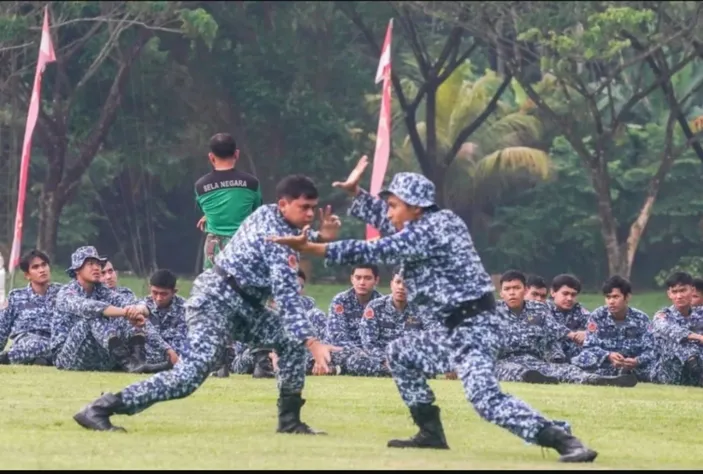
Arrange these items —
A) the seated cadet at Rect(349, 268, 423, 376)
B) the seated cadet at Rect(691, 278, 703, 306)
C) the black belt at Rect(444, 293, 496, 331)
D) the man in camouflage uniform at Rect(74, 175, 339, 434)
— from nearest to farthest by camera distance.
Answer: the black belt at Rect(444, 293, 496, 331)
the man in camouflage uniform at Rect(74, 175, 339, 434)
the seated cadet at Rect(349, 268, 423, 376)
the seated cadet at Rect(691, 278, 703, 306)

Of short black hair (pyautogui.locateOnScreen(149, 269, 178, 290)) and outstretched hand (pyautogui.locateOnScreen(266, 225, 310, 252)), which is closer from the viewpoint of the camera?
outstretched hand (pyautogui.locateOnScreen(266, 225, 310, 252))

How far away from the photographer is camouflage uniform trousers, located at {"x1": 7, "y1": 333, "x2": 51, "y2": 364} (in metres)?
16.5

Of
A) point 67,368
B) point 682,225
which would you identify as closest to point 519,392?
point 67,368

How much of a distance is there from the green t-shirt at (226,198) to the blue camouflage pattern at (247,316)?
348 centimetres

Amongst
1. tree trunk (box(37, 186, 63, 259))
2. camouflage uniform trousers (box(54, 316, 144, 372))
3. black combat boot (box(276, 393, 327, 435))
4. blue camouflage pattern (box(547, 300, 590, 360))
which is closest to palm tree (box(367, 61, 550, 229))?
tree trunk (box(37, 186, 63, 259))

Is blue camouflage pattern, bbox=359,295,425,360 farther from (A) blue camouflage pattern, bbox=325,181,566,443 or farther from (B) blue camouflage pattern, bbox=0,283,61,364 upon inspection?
(A) blue camouflage pattern, bbox=325,181,566,443

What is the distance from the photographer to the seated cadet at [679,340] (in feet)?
52.1

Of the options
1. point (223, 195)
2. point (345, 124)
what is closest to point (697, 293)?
point (223, 195)

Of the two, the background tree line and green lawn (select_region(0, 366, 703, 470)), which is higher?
the background tree line

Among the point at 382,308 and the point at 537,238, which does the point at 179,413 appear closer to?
the point at 382,308

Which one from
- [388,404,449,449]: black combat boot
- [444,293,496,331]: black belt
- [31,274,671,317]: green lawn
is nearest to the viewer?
[444,293,496,331]: black belt

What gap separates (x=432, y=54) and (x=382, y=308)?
2454cm

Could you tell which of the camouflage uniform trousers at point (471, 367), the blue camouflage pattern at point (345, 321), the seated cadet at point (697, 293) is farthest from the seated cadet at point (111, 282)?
the camouflage uniform trousers at point (471, 367)

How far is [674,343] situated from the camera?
1591cm
